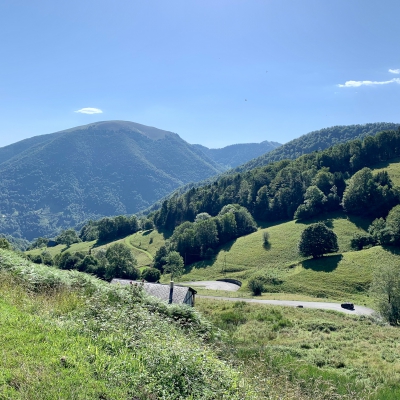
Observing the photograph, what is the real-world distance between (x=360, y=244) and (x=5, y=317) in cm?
9560

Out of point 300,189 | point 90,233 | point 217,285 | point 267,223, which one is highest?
point 300,189

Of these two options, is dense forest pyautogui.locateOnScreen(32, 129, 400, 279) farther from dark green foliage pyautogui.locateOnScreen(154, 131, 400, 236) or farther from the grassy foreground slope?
the grassy foreground slope

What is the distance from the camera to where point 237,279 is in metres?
87.1

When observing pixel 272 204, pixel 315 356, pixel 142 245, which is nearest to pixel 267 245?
pixel 272 204

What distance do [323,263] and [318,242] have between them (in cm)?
637

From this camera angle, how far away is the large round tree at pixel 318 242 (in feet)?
273

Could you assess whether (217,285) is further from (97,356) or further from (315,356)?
(97,356)

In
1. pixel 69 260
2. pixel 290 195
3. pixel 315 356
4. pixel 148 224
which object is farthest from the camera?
pixel 148 224

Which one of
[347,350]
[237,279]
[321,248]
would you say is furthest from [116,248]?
[347,350]

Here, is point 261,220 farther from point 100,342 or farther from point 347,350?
point 100,342

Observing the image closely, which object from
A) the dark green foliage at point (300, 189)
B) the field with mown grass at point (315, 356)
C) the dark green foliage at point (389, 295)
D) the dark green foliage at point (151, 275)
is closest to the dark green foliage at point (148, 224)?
the dark green foliage at point (300, 189)

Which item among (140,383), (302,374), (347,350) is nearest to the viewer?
(140,383)

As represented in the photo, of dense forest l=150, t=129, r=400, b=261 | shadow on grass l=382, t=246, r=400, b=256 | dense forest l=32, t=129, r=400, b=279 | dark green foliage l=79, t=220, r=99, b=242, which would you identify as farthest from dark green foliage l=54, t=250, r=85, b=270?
shadow on grass l=382, t=246, r=400, b=256

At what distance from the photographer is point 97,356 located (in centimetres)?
664
